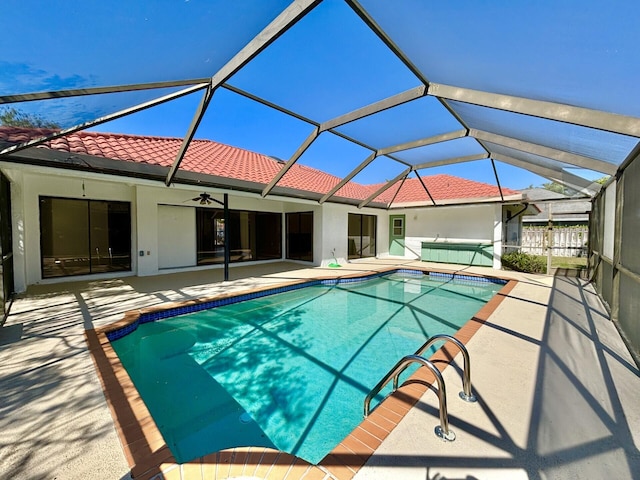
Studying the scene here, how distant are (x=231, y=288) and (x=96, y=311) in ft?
10.0

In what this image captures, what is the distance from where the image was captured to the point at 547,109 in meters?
3.75

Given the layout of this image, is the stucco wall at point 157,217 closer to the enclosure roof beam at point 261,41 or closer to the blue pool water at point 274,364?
the enclosure roof beam at point 261,41

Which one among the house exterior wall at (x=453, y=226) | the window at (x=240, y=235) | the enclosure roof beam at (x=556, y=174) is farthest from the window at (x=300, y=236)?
the enclosure roof beam at (x=556, y=174)

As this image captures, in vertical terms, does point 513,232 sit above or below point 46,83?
below

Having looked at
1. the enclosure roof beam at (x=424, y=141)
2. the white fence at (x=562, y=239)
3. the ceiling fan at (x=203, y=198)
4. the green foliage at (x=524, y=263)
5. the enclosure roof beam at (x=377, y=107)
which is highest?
the enclosure roof beam at (x=377, y=107)

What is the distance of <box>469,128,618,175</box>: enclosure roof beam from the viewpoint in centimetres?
528

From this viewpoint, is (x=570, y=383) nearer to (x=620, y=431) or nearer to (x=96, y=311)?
(x=620, y=431)

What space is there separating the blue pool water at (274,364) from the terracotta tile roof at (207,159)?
168 inches

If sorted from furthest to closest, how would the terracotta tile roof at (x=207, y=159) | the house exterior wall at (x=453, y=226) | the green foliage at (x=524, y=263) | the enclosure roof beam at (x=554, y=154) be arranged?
the house exterior wall at (x=453, y=226) → the green foliage at (x=524, y=263) → the terracotta tile roof at (x=207, y=159) → the enclosure roof beam at (x=554, y=154)

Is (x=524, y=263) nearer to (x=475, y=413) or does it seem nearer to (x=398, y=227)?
(x=398, y=227)

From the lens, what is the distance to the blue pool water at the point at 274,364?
3.18 m

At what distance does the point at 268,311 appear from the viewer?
7059mm

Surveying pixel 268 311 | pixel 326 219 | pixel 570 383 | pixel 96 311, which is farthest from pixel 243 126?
pixel 570 383

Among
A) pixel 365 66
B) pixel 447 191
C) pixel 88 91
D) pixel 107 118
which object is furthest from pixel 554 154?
pixel 447 191
